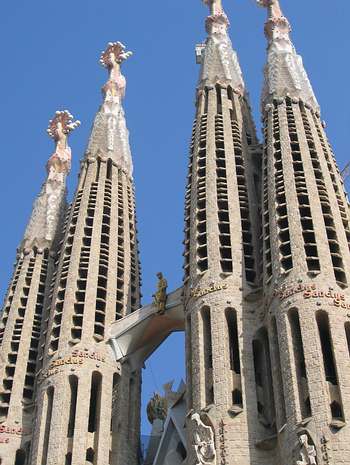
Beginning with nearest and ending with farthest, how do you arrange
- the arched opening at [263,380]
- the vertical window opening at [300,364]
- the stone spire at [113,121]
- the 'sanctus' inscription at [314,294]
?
the vertical window opening at [300,364] < the arched opening at [263,380] < the 'sanctus' inscription at [314,294] < the stone spire at [113,121]

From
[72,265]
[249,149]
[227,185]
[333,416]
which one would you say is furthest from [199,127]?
[333,416]

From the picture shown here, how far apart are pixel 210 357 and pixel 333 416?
5935 mm

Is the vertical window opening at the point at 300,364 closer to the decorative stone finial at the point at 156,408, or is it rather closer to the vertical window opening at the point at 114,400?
the vertical window opening at the point at 114,400

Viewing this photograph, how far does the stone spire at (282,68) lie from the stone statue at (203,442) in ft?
53.7

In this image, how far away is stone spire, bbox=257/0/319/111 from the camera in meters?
42.8

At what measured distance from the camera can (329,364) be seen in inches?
1191

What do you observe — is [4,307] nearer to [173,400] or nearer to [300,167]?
[173,400]

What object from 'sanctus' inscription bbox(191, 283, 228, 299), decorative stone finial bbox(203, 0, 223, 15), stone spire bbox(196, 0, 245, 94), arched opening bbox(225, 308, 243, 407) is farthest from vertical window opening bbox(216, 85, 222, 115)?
arched opening bbox(225, 308, 243, 407)

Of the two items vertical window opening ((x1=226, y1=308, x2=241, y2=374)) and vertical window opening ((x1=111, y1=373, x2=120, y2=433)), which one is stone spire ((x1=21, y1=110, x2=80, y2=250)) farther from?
vertical window opening ((x1=226, y1=308, x2=241, y2=374))

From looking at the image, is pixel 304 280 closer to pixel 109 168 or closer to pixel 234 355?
pixel 234 355

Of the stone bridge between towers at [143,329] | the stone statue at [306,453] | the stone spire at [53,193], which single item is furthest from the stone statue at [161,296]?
the stone statue at [306,453]

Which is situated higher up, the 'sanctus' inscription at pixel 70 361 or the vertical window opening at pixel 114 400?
the 'sanctus' inscription at pixel 70 361

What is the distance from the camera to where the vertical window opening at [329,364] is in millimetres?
28750

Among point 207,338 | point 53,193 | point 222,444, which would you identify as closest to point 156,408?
point 207,338
